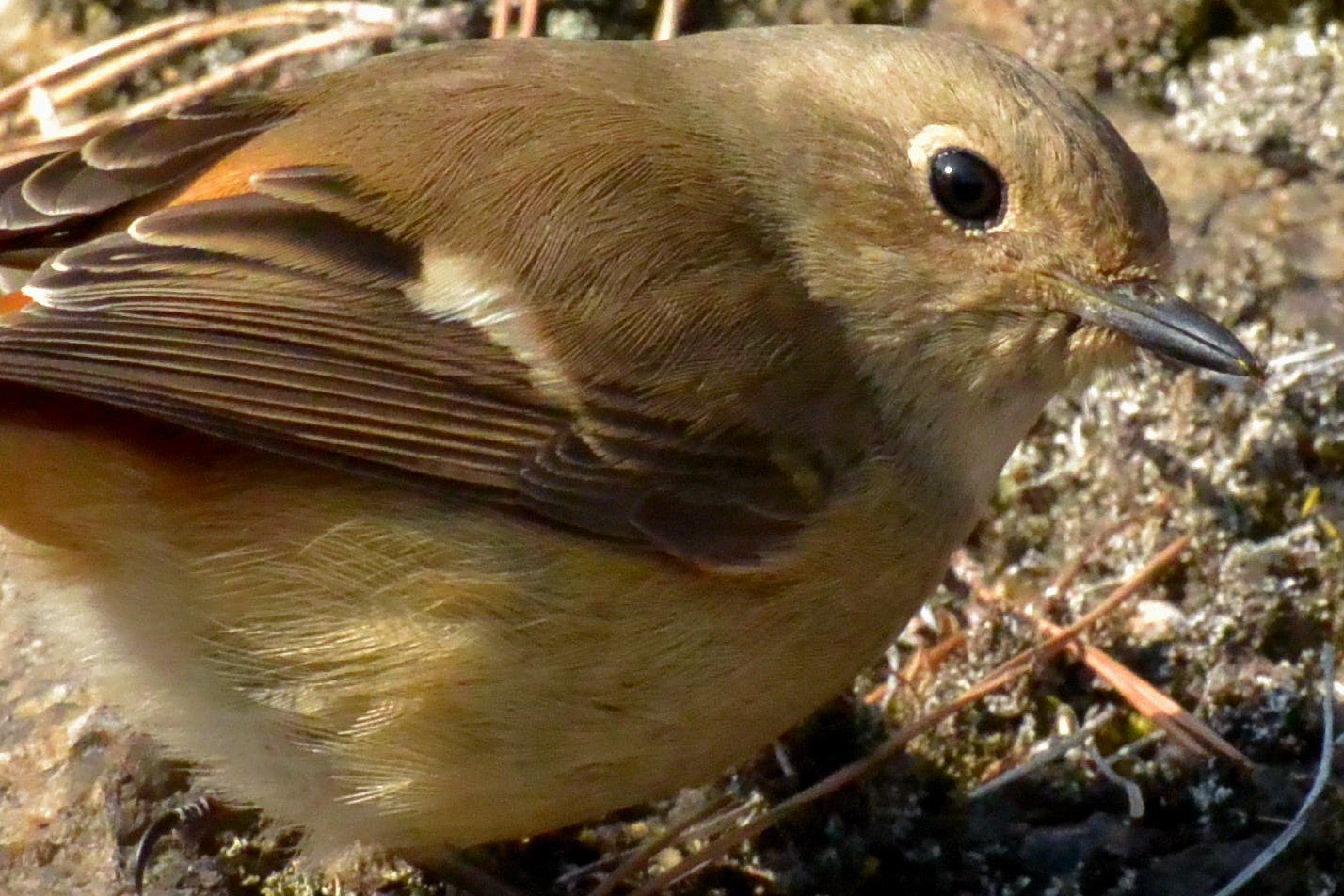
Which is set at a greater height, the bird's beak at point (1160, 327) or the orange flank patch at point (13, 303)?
the orange flank patch at point (13, 303)

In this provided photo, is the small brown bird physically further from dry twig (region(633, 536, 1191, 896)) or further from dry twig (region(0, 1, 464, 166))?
dry twig (region(0, 1, 464, 166))

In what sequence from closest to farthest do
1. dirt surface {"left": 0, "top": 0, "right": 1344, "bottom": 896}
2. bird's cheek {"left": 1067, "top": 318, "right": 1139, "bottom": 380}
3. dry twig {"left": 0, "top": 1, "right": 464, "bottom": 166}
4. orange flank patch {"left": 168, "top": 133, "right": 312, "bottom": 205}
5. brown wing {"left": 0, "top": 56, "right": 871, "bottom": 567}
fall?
brown wing {"left": 0, "top": 56, "right": 871, "bottom": 567} < orange flank patch {"left": 168, "top": 133, "right": 312, "bottom": 205} < bird's cheek {"left": 1067, "top": 318, "right": 1139, "bottom": 380} < dirt surface {"left": 0, "top": 0, "right": 1344, "bottom": 896} < dry twig {"left": 0, "top": 1, "right": 464, "bottom": 166}

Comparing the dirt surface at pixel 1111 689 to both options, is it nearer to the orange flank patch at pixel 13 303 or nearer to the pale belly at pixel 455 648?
the pale belly at pixel 455 648

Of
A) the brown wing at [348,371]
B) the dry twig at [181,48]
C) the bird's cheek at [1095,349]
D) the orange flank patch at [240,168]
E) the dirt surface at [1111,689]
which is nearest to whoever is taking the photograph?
the brown wing at [348,371]

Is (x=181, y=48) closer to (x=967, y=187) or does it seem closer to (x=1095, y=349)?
(x=967, y=187)

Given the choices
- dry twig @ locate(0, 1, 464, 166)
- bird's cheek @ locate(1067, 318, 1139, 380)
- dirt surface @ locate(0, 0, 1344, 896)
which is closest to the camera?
bird's cheek @ locate(1067, 318, 1139, 380)

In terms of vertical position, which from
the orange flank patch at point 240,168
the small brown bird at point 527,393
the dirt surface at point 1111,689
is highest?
the orange flank patch at point 240,168

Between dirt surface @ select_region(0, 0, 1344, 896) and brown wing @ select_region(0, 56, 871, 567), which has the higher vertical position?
brown wing @ select_region(0, 56, 871, 567)

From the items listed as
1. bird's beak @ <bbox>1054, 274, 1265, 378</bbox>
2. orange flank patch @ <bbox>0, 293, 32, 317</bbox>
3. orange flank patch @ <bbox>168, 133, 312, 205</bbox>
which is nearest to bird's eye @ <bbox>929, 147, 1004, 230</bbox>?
bird's beak @ <bbox>1054, 274, 1265, 378</bbox>

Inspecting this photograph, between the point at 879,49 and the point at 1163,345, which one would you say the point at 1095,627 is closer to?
the point at 1163,345

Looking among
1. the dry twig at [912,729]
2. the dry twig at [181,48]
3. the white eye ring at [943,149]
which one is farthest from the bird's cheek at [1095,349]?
the dry twig at [181,48]
